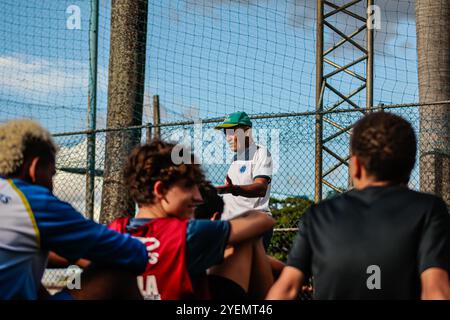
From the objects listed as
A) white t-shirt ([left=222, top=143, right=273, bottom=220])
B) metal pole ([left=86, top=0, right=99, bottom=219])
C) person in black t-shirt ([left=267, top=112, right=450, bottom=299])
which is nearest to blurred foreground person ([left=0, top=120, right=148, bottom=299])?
person in black t-shirt ([left=267, top=112, right=450, bottom=299])

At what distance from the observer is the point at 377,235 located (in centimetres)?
229

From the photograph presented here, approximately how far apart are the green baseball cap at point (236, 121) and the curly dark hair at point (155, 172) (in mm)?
3450

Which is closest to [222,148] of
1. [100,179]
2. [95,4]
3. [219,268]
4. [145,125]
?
[145,125]

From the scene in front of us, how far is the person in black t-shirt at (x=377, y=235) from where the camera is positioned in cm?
224

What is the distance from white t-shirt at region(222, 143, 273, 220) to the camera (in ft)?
20.4

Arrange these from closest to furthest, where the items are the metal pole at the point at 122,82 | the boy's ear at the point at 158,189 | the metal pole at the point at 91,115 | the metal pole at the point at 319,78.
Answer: the boy's ear at the point at 158,189 → the metal pole at the point at 319,78 → the metal pole at the point at 122,82 → the metal pole at the point at 91,115

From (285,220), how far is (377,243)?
338 inches

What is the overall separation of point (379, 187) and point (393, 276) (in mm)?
286

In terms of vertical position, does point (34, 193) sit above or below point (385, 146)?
below

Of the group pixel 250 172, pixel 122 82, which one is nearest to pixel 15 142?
pixel 250 172

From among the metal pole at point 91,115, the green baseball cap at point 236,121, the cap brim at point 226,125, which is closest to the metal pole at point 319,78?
the green baseball cap at point 236,121

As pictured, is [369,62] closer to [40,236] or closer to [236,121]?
[236,121]

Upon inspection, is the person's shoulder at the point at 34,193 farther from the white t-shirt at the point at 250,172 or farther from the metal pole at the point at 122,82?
the metal pole at the point at 122,82
